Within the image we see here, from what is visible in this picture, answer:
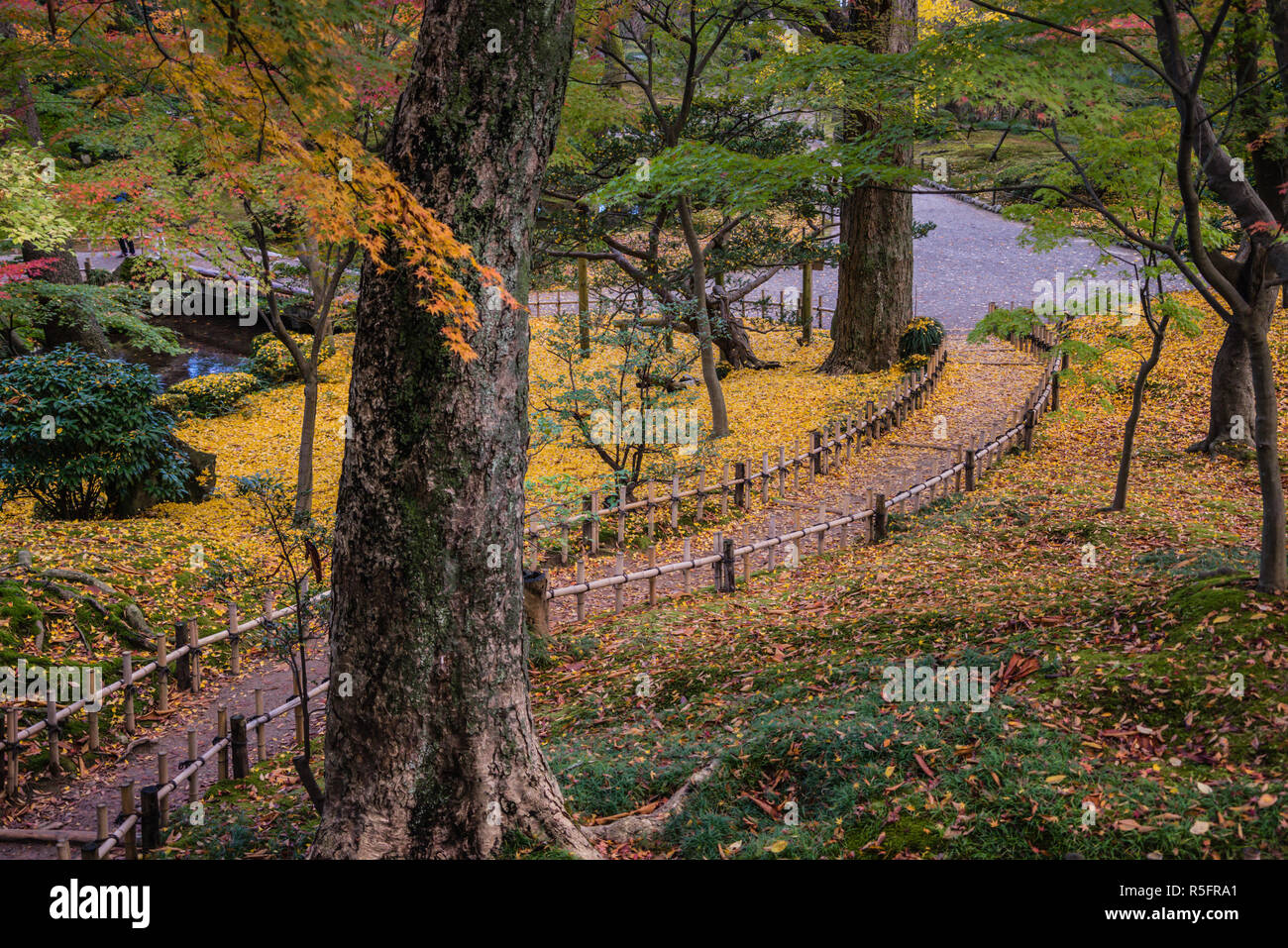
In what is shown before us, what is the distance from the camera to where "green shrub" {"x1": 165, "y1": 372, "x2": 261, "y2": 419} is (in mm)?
19828

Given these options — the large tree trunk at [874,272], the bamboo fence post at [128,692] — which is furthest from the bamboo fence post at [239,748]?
the large tree trunk at [874,272]

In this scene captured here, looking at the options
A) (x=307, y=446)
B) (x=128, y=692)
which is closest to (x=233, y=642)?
(x=128, y=692)

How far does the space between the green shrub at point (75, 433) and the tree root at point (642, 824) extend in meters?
10.5

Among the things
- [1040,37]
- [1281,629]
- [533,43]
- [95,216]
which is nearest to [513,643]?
[533,43]

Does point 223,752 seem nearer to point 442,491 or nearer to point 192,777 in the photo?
point 192,777

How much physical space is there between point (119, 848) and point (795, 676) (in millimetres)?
4622

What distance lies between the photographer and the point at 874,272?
63.8 ft

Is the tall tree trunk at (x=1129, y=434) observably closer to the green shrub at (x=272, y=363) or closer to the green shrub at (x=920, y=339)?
the green shrub at (x=920, y=339)

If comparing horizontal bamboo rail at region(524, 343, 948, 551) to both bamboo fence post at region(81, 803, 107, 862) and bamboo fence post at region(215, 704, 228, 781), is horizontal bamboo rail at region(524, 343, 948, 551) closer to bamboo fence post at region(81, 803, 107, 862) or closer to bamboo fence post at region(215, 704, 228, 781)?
bamboo fence post at region(215, 704, 228, 781)

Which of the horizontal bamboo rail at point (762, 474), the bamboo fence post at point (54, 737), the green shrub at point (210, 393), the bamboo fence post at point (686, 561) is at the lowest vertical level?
the bamboo fence post at point (54, 737)

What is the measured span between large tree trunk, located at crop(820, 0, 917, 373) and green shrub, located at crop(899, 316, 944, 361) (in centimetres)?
17

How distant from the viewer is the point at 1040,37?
7566 mm

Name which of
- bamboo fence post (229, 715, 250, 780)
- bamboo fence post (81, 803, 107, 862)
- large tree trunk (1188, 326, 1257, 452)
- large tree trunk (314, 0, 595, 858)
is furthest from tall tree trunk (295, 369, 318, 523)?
large tree trunk (1188, 326, 1257, 452)

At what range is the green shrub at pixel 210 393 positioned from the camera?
19828 mm
